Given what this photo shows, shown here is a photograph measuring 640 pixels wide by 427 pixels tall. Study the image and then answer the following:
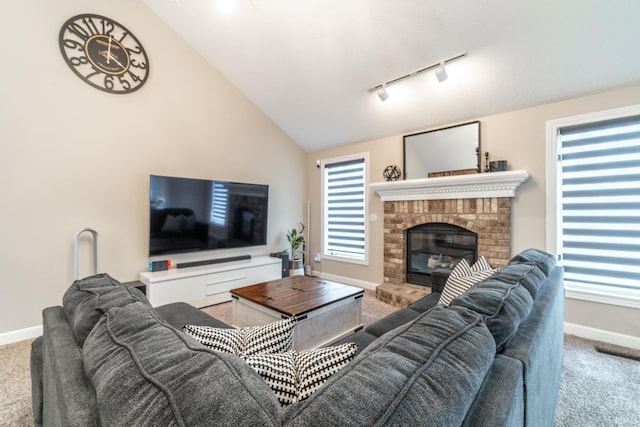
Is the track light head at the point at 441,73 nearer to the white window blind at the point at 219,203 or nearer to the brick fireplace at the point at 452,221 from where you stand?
the brick fireplace at the point at 452,221

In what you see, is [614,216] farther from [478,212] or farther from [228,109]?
[228,109]

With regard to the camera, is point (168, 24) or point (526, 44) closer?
point (526, 44)

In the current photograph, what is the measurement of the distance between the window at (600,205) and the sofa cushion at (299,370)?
124 inches

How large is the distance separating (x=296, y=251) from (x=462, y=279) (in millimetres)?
3292

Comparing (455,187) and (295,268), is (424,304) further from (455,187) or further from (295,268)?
(295,268)

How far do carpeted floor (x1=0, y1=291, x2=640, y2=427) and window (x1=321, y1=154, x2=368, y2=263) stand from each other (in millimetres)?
2611

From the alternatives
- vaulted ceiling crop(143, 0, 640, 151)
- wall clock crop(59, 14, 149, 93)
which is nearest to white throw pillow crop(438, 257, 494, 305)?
vaulted ceiling crop(143, 0, 640, 151)

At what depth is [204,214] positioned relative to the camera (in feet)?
12.0

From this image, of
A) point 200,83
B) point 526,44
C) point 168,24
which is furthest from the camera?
point 200,83

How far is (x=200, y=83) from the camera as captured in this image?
378 centimetres

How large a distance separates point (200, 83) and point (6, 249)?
2.78 meters

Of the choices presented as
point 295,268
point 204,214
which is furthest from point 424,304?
point 204,214

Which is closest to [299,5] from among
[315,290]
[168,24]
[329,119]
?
[329,119]

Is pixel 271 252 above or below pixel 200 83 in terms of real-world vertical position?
below
